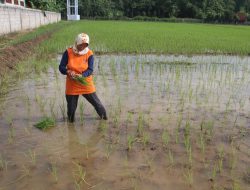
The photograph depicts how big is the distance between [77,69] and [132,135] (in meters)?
1.11

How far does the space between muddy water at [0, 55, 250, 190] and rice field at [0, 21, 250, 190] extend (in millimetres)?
11

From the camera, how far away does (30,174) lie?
3.13 m

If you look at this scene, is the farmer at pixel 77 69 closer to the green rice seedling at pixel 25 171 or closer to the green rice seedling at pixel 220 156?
the green rice seedling at pixel 25 171

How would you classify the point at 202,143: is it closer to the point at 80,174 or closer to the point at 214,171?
the point at 214,171

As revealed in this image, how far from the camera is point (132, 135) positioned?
4105 mm

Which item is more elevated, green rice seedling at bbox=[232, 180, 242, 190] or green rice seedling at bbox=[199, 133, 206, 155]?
green rice seedling at bbox=[199, 133, 206, 155]

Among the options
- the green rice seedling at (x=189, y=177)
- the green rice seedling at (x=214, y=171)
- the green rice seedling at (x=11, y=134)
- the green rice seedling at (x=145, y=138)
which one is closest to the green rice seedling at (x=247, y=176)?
the green rice seedling at (x=214, y=171)

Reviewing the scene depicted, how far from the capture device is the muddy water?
3.10 m

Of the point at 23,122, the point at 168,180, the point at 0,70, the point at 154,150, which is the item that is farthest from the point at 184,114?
the point at 0,70

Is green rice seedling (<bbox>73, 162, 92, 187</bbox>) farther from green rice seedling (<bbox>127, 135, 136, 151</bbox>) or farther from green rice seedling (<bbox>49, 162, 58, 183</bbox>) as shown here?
green rice seedling (<bbox>127, 135, 136, 151</bbox>)

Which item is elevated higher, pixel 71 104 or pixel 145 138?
pixel 71 104

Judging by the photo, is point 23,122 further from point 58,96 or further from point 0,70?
Answer: point 0,70

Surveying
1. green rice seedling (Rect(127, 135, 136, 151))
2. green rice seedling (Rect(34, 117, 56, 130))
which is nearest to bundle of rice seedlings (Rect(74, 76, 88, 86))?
green rice seedling (Rect(34, 117, 56, 130))

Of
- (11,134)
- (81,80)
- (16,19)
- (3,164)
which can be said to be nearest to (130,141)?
(81,80)
